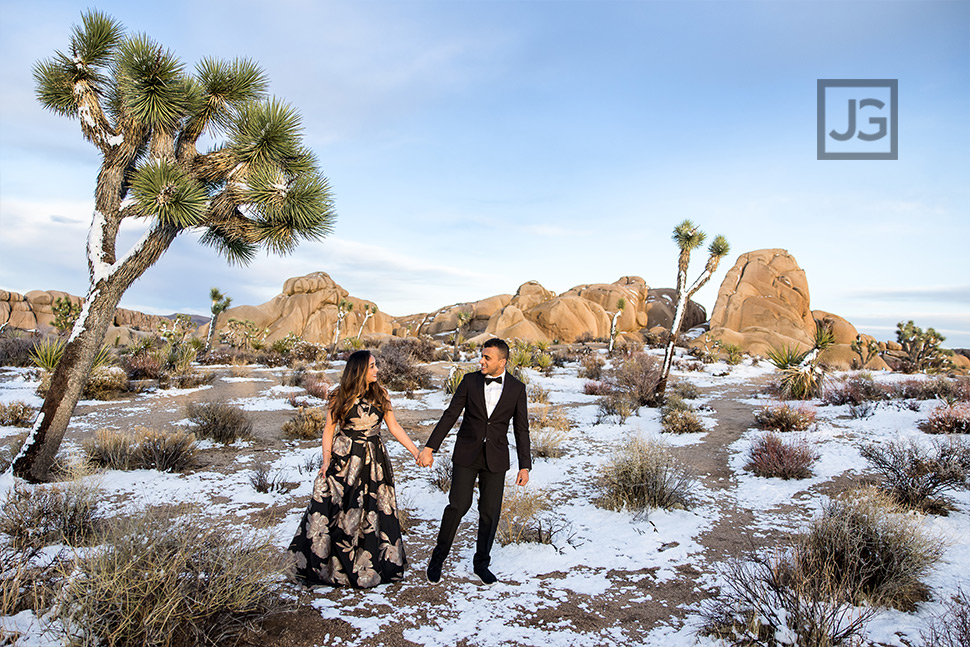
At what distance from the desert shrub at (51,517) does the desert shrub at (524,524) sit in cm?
343

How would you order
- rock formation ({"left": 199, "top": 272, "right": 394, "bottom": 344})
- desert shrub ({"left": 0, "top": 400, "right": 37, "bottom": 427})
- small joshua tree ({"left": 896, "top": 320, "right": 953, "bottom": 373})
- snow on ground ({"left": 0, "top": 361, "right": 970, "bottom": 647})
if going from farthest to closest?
1. rock formation ({"left": 199, "top": 272, "right": 394, "bottom": 344})
2. small joshua tree ({"left": 896, "top": 320, "right": 953, "bottom": 373})
3. desert shrub ({"left": 0, "top": 400, "right": 37, "bottom": 427})
4. snow on ground ({"left": 0, "top": 361, "right": 970, "bottom": 647})

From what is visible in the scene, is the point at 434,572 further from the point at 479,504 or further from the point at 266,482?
the point at 266,482

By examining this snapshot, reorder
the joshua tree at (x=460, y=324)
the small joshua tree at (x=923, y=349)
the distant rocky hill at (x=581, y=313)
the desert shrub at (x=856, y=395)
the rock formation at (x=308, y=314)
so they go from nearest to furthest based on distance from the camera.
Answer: the desert shrub at (x=856, y=395), the small joshua tree at (x=923, y=349), the joshua tree at (x=460, y=324), the distant rocky hill at (x=581, y=313), the rock formation at (x=308, y=314)

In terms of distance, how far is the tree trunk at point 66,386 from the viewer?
6094 millimetres

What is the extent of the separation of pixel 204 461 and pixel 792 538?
7.50 meters

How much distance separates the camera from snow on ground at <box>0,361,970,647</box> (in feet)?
10.9

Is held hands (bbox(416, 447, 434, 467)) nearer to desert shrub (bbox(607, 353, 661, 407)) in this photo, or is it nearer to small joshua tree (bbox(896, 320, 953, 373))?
desert shrub (bbox(607, 353, 661, 407))

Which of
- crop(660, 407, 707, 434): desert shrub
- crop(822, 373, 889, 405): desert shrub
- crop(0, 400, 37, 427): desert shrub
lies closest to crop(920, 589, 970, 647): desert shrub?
crop(660, 407, 707, 434): desert shrub

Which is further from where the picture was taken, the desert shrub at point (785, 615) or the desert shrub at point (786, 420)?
the desert shrub at point (786, 420)

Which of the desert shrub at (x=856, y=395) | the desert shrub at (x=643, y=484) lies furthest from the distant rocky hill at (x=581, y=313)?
the desert shrub at (x=643, y=484)

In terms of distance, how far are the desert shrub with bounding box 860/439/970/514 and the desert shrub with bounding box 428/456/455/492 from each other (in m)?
4.70

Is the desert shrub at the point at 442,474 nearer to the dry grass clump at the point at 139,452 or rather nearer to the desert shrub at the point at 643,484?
the desert shrub at the point at 643,484

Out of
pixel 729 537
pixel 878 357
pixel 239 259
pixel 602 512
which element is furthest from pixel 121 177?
pixel 878 357

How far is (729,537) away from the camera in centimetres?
500
